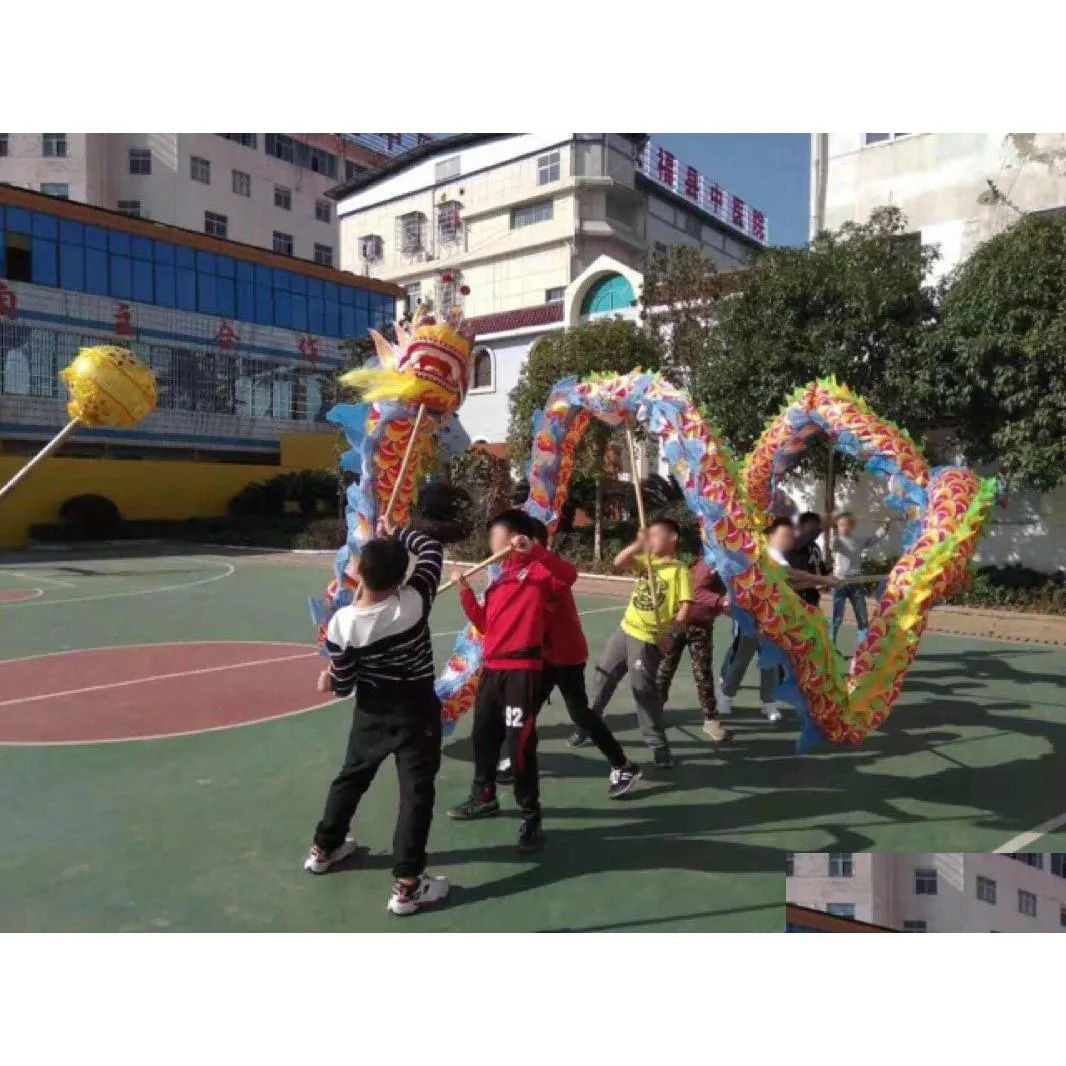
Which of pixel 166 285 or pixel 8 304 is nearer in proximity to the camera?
pixel 8 304

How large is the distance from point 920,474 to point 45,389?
24.6 meters

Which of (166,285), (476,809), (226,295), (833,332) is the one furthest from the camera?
(226,295)

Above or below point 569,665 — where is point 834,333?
above

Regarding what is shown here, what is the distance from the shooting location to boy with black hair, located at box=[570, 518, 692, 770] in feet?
17.3

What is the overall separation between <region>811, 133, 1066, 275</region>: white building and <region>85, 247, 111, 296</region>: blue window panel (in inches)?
750

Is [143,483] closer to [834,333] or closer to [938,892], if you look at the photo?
[834,333]

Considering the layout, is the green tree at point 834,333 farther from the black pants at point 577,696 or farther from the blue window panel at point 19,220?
the blue window panel at point 19,220

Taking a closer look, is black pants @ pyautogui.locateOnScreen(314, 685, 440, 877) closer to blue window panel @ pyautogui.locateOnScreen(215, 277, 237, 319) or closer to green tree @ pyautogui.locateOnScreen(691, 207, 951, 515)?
green tree @ pyautogui.locateOnScreen(691, 207, 951, 515)

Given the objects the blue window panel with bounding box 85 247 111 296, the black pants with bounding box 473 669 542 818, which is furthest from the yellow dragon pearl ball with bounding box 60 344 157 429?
the blue window panel with bounding box 85 247 111 296

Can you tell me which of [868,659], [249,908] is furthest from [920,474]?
[249,908]

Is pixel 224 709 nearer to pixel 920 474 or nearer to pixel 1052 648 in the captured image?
pixel 920 474

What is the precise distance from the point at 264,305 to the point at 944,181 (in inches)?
817

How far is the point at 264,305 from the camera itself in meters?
29.7

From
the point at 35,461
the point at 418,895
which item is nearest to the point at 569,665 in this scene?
the point at 418,895
